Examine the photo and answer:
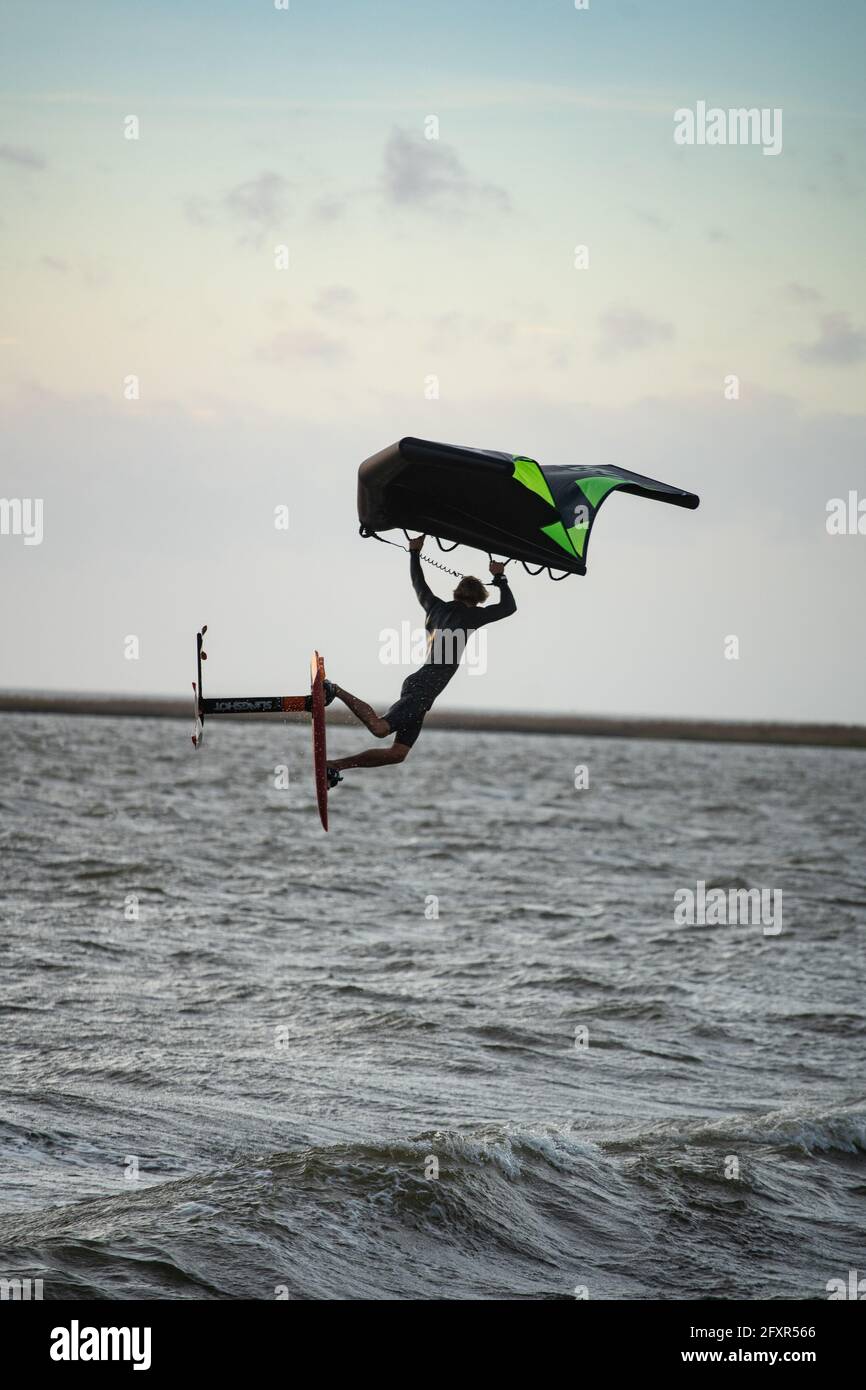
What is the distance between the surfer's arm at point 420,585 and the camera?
959 centimetres

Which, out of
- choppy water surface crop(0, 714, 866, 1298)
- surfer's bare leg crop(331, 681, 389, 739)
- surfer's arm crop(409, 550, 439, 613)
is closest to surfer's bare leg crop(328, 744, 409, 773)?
surfer's bare leg crop(331, 681, 389, 739)

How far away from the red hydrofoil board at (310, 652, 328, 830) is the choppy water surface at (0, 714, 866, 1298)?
357 centimetres

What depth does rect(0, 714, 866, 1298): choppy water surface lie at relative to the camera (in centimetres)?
1066

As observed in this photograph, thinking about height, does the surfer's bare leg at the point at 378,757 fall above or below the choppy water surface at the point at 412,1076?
above

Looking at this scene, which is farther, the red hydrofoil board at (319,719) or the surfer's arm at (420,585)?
the surfer's arm at (420,585)

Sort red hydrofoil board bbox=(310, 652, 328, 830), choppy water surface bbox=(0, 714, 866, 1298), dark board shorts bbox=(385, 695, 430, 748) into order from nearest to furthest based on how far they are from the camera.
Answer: red hydrofoil board bbox=(310, 652, 328, 830) → dark board shorts bbox=(385, 695, 430, 748) → choppy water surface bbox=(0, 714, 866, 1298)

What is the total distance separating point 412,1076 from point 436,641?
24.9 feet

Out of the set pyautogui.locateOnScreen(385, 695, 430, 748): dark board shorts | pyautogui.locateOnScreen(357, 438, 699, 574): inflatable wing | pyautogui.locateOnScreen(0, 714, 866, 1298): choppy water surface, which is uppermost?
pyautogui.locateOnScreen(357, 438, 699, 574): inflatable wing

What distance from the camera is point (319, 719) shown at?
8.88 metres

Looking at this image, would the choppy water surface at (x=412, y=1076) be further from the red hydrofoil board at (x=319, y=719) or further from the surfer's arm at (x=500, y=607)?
the surfer's arm at (x=500, y=607)

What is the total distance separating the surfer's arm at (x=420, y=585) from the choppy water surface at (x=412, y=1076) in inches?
190

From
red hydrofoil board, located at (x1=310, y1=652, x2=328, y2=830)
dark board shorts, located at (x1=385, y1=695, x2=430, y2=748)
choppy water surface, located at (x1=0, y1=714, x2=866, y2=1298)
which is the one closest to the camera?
red hydrofoil board, located at (x1=310, y1=652, x2=328, y2=830)

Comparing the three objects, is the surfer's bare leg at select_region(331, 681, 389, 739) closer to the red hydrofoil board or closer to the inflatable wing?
the red hydrofoil board

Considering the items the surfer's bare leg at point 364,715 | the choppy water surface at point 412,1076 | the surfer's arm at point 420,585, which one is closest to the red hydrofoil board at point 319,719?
the surfer's bare leg at point 364,715
